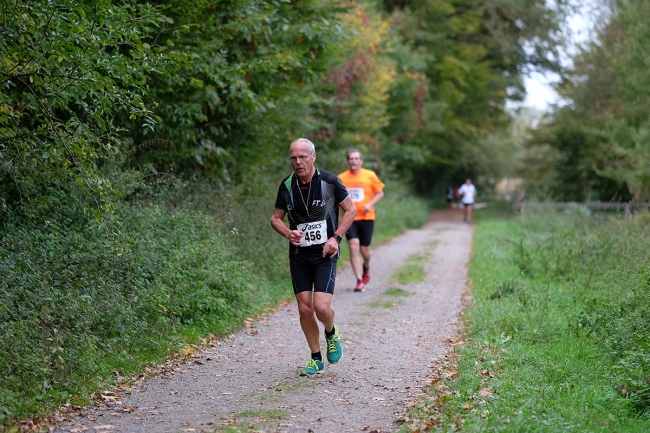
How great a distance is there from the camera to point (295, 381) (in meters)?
7.07

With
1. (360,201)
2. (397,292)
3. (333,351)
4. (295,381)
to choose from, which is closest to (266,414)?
(295,381)

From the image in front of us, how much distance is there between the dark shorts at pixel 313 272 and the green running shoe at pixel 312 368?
2.36 feet

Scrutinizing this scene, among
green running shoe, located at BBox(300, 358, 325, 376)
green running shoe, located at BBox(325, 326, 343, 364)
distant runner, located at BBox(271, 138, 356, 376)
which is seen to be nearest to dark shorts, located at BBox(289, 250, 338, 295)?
distant runner, located at BBox(271, 138, 356, 376)

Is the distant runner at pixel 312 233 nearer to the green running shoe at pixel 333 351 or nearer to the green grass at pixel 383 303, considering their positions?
the green running shoe at pixel 333 351

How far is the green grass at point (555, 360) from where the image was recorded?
559 centimetres

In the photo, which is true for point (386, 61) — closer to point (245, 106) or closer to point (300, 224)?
point (245, 106)

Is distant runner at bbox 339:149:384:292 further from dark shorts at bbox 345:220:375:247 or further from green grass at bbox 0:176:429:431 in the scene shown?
green grass at bbox 0:176:429:431

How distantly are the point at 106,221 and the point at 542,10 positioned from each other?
34.1 m

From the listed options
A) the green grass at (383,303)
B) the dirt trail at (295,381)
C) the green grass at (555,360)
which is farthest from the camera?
the green grass at (383,303)

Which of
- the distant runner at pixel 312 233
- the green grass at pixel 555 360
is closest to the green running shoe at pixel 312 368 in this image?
the distant runner at pixel 312 233

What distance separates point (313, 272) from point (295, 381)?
3.42 feet

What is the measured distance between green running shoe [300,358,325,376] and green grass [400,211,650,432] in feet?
3.71

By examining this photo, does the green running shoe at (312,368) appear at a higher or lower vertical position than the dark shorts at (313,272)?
lower

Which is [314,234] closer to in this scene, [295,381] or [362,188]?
[295,381]
